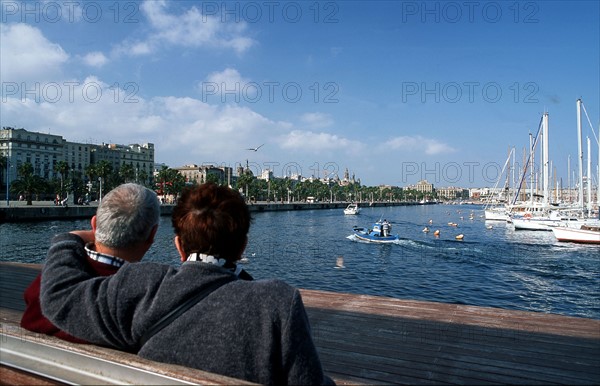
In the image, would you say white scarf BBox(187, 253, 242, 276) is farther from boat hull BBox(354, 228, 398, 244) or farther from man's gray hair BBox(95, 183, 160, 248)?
boat hull BBox(354, 228, 398, 244)

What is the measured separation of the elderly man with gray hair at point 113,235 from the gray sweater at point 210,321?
0.92 feet

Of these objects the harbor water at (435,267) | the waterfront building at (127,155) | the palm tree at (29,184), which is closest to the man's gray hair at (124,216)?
the harbor water at (435,267)

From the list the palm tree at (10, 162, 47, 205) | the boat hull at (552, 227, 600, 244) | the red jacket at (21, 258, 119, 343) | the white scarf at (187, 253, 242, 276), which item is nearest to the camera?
the white scarf at (187, 253, 242, 276)

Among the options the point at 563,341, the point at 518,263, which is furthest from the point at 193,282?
the point at 518,263

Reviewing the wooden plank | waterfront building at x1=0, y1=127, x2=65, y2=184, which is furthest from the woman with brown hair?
waterfront building at x1=0, y1=127, x2=65, y2=184

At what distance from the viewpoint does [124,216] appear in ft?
7.28

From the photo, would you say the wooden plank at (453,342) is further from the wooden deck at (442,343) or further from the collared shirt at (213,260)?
the collared shirt at (213,260)

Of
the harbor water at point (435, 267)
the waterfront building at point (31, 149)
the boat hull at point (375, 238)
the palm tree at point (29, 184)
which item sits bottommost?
the harbor water at point (435, 267)

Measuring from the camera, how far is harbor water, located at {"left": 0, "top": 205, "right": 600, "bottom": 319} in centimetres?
A: 1775

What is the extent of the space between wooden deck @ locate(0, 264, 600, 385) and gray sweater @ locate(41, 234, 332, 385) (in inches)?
8.9

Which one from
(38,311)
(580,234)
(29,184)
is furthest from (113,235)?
(29,184)

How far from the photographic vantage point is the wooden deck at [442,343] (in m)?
3.47

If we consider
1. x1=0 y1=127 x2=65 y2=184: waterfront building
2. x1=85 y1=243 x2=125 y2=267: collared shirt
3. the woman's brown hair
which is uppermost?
x1=0 y1=127 x2=65 y2=184: waterfront building

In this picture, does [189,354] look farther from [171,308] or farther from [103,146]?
[103,146]
